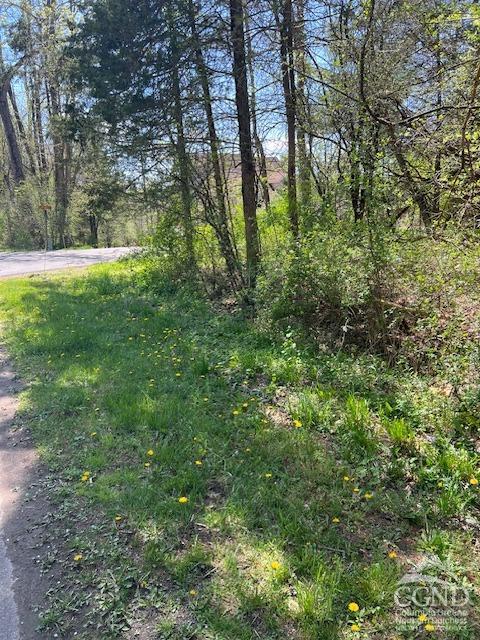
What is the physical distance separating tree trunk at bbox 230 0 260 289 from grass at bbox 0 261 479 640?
2.63 meters

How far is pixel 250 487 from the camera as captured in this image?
3.03m

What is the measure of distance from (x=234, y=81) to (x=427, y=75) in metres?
3.17

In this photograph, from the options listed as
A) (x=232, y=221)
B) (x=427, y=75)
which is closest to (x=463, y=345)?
(x=427, y=75)

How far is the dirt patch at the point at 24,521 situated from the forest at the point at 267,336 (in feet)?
0.34

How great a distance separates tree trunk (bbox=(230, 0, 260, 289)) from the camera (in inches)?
286

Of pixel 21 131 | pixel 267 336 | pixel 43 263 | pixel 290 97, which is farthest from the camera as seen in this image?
pixel 21 131

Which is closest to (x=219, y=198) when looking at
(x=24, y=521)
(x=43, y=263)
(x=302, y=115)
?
(x=302, y=115)

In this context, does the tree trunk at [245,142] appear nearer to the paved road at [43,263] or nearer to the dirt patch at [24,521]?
the dirt patch at [24,521]

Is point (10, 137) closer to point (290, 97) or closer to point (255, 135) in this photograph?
point (255, 135)

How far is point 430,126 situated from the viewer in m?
5.13

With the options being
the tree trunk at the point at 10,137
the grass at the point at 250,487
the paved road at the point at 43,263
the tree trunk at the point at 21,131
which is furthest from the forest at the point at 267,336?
the tree trunk at the point at 21,131

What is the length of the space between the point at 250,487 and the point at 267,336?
2.92 m

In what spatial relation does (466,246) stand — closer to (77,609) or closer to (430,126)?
(430,126)

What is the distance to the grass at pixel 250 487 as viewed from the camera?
217cm
